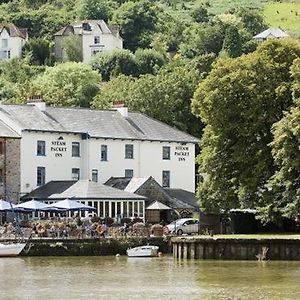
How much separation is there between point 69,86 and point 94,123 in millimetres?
42864

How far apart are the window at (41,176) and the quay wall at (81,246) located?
16.4 m

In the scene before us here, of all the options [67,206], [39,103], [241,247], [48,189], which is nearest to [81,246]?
[67,206]

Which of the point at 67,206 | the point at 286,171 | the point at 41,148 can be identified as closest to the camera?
the point at 286,171

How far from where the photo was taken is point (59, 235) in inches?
3597

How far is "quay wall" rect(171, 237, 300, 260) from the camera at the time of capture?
271 ft

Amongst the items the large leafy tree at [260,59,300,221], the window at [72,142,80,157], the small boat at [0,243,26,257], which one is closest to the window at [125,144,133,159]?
the window at [72,142,80,157]

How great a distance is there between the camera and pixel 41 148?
352 ft

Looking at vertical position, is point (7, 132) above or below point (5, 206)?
above

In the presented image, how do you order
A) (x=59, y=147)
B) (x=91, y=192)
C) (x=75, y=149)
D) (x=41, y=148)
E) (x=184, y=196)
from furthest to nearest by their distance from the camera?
(x=184, y=196)
(x=75, y=149)
(x=59, y=147)
(x=41, y=148)
(x=91, y=192)

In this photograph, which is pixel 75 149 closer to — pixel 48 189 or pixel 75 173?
pixel 75 173

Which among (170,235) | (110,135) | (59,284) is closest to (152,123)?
(110,135)

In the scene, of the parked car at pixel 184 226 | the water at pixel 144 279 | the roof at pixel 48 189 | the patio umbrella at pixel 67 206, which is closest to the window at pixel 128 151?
the roof at pixel 48 189

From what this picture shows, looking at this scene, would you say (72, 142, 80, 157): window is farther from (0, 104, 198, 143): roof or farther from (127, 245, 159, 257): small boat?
(127, 245, 159, 257): small boat

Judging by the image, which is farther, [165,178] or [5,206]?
[165,178]
